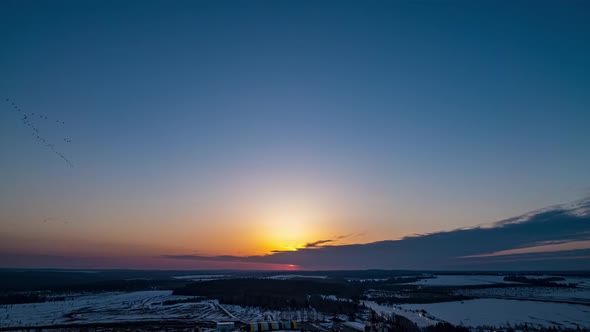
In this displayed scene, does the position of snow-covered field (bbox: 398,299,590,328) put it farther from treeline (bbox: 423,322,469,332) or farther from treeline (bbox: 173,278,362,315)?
treeline (bbox: 173,278,362,315)

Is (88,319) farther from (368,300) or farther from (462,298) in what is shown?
(462,298)

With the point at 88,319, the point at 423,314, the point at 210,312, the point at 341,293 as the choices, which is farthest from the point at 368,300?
the point at 88,319

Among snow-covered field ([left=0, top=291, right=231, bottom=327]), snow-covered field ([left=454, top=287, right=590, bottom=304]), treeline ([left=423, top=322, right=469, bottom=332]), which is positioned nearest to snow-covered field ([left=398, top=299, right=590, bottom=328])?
treeline ([left=423, top=322, right=469, bottom=332])

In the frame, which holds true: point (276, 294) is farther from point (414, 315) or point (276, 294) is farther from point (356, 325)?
→ point (356, 325)

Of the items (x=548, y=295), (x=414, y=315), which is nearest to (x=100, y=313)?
(x=414, y=315)

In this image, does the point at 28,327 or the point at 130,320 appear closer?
the point at 28,327

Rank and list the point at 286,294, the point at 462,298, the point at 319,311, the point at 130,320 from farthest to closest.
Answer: the point at 286,294
the point at 462,298
the point at 319,311
the point at 130,320

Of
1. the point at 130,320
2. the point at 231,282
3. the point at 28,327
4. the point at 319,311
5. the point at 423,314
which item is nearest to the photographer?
the point at 28,327
